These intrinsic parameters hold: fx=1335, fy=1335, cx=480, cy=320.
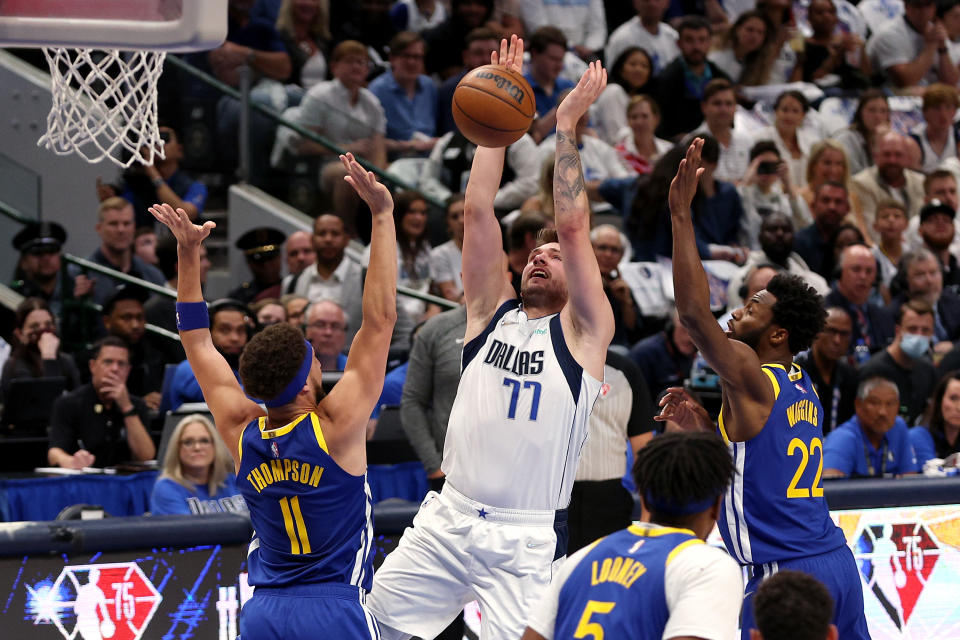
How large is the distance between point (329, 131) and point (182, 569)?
19.4 ft

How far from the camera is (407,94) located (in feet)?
39.5

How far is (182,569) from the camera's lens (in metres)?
6.16

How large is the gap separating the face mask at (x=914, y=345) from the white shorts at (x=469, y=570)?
15.0 feet

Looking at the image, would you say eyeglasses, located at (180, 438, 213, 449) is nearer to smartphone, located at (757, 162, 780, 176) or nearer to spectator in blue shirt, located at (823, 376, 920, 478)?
spectator in blue shirt, located at (823, 376, 920, 478)

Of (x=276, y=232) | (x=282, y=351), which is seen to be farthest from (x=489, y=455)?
(x=276, y=232)

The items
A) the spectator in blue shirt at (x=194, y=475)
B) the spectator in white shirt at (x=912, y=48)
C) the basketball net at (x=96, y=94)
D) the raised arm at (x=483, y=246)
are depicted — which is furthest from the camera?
the spectator in white shirt at (x=912, y=48)

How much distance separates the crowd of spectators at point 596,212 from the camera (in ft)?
27.0

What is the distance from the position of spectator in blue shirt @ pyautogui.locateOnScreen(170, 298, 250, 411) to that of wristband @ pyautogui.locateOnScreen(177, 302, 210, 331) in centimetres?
301

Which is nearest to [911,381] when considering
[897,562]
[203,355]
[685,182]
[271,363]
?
[897,562]

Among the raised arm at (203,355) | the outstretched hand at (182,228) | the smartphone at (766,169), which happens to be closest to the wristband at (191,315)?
the raised arm at (203,355)

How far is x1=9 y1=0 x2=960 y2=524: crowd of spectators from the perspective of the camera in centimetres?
824

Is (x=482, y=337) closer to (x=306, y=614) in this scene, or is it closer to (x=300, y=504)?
(x=300, y=504)

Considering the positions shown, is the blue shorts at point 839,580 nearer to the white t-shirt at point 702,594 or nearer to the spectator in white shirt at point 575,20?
the white t-shirt at point 702,594

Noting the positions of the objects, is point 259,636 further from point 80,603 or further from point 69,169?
point 69,169
